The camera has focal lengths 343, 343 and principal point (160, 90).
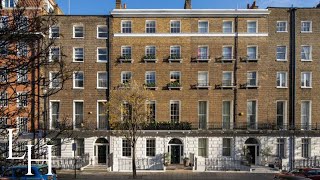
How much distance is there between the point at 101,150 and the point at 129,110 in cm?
668

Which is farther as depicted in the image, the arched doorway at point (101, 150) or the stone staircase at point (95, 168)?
the arched doorway at point (101, 150)

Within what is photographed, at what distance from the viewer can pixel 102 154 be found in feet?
119

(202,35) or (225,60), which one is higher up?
(202,35)

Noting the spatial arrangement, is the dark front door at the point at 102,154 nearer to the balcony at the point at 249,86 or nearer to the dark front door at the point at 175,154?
the dark front door at the point at 175,154

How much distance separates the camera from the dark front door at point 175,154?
36.0m

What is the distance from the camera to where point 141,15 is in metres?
37.1

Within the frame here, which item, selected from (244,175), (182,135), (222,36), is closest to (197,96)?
(182,135)

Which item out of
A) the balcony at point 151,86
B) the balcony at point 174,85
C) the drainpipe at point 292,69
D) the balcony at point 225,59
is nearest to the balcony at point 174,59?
the balcony at point 174,85

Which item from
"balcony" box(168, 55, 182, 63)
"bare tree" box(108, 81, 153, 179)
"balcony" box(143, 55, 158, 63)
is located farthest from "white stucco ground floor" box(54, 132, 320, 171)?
"balcony" box(143, 55, 158, 63)

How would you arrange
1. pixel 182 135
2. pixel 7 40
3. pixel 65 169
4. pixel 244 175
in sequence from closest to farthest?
1. pixel 7 40
2. pixel 244 175
3. pixel 65 169
4. pixel 182 135

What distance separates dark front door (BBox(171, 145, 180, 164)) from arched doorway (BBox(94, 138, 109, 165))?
6882mm

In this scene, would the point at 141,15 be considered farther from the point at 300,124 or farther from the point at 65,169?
the point at 300,124

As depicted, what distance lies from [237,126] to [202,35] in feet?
34.3

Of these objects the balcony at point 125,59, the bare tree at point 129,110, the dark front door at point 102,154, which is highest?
the balcony at point 125,59
